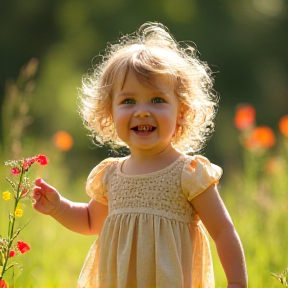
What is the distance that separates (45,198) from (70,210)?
0.10 metres

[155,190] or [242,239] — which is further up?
[242,239]

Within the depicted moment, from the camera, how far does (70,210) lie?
3314 millimetres

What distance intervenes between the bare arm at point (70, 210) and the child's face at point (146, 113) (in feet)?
1.13

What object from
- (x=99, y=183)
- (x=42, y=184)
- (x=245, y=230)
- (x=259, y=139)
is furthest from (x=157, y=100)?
(x=259, y=139)

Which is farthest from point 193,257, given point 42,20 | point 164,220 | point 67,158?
point 42,20

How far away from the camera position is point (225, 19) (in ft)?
42.0

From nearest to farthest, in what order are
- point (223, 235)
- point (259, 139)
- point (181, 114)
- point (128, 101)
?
point (223, 235) → point (128, 101) → point (181, 114) → point (259, 139)

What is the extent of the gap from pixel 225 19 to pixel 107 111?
32.0ft

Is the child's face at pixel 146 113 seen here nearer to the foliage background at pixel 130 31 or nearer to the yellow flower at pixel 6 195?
the yellow flower at pixel 6 195

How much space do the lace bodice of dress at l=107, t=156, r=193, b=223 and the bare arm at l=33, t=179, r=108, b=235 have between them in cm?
22

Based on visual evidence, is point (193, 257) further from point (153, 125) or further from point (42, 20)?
point (42, 20)

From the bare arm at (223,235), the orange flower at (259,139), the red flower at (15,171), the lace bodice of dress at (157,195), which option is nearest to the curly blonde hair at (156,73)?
the lace bodice of dress at (157,195)

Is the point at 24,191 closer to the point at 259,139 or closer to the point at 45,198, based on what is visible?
the point at 45,198

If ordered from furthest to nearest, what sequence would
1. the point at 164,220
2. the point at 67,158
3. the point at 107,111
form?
1. the point at 67,158
2. the point at 107,111
3. the point at 164,220
